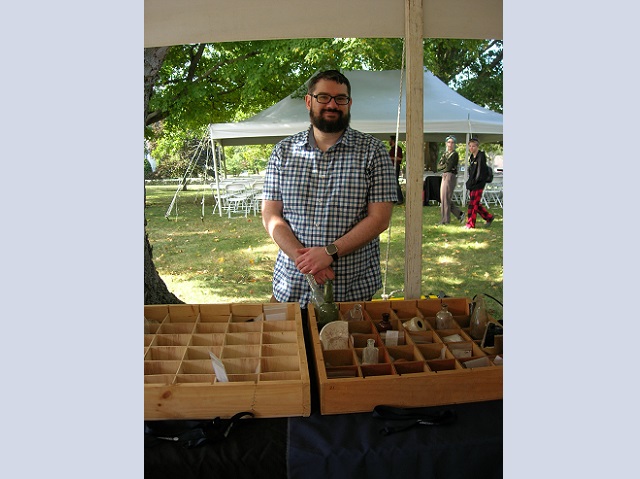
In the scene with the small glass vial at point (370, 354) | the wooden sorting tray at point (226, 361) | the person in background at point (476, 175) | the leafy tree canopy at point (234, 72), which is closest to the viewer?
the wooden sorting tray at point (226, 361)

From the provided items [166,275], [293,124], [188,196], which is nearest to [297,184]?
[166,275]

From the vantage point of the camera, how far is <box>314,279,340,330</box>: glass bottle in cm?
178

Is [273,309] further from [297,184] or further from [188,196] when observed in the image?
[188,196]

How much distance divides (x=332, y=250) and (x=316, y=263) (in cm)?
8

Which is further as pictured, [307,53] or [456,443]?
[307,53]

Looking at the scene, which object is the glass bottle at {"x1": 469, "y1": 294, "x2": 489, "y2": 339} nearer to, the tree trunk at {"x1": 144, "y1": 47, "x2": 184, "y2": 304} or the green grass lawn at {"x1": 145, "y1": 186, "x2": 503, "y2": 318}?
the green grass lawn at {"x1": 145, "y1": 186, "x2": 503, "y2": 318}

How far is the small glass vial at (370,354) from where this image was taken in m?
1.51

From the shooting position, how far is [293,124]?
727 centimetres

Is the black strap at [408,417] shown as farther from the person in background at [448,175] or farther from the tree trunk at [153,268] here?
the person in background at [448,175]

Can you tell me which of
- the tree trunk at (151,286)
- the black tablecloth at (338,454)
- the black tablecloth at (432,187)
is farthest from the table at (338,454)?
the black tablecloth at (432,187)

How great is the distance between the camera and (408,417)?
124 cm

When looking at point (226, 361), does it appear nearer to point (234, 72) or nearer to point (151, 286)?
point (151, 286)

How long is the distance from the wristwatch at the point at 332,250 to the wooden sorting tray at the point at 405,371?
276 mm

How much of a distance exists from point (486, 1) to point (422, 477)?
1.99m
